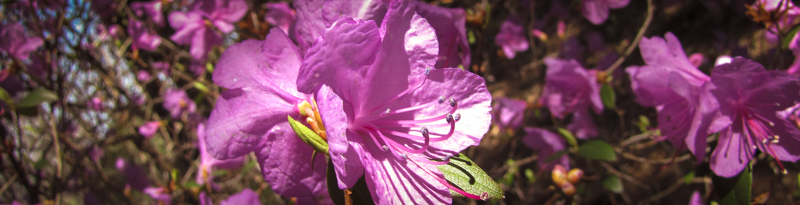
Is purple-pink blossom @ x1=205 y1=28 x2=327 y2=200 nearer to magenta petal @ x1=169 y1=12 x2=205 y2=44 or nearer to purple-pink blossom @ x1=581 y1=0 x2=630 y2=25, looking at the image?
magenta petal @ x1=169 y1=12 x2=205 y2=44

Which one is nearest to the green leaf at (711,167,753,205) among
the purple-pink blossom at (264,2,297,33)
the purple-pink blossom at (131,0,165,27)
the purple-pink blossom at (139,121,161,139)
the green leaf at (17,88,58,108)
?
the purple-pink blossom at (264,2,297,33)

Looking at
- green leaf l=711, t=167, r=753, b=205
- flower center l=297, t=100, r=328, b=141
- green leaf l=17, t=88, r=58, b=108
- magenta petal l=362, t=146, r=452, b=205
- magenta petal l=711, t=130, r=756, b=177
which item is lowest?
green leaf l=17, t=88, r=58, b=108

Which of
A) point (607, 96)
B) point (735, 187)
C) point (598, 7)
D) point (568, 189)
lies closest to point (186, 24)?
point (568, 189)

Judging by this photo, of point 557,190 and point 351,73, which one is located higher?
point 351,73

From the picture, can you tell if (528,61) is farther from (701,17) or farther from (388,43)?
(388,43)

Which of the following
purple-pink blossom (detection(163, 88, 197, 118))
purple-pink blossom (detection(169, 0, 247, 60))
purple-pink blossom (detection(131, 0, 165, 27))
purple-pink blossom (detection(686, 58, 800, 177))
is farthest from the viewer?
purple-pink blossom (detection(163, 88, 197, 118))

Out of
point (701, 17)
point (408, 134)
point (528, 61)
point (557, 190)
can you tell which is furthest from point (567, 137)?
point (701, 17)
